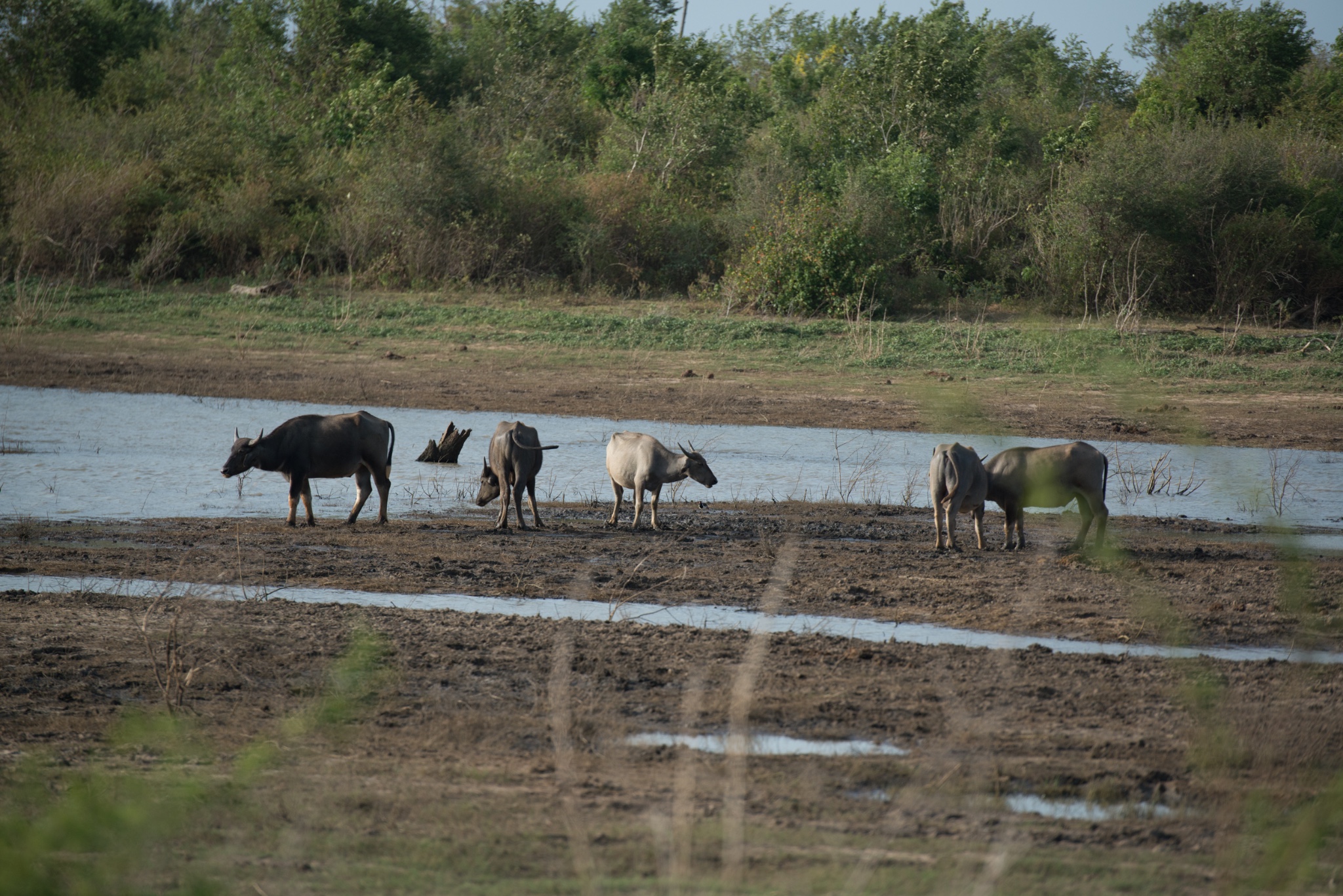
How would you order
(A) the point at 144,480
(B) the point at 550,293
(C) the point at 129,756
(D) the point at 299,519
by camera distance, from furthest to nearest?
1. (B) the point at 550,293
2. (A) the point at 144,480
3. (D) the point at 299,519
4. (C) the point at 129,756

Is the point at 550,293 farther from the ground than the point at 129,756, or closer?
farther from the ground

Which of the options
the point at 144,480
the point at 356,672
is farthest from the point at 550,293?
the point at 356,672

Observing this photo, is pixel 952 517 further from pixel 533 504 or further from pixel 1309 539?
pixel 533 504

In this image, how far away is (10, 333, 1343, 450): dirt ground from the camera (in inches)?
687

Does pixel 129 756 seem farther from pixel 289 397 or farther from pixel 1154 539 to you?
pixel 289 397

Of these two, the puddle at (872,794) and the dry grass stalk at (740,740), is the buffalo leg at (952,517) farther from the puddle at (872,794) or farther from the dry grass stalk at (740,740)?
the puddle at (872,794)

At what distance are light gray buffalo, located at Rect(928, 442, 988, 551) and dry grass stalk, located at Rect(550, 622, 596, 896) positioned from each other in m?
3.90

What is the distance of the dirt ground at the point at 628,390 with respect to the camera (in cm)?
1745

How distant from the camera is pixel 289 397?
18.4 meters

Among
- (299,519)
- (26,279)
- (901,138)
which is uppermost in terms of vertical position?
(901,138)

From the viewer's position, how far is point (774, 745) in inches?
219

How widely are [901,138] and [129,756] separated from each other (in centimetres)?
3007

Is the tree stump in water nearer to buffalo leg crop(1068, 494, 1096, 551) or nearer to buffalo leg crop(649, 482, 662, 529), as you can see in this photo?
buffalo leg crop(649, 482, 662, 529)

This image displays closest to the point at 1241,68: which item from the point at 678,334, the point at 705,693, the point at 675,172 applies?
the point at 675,172
